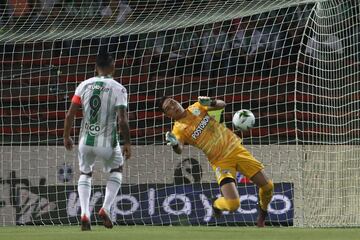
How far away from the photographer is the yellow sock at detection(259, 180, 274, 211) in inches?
454

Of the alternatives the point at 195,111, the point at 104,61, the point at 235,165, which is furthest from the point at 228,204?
the point at 104,61

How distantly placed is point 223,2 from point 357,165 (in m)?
3.84

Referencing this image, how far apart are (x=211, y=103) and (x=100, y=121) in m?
1.78

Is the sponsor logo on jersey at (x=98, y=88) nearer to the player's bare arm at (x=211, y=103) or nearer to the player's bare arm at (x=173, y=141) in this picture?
the player's bare arm at (x=173, y=141)

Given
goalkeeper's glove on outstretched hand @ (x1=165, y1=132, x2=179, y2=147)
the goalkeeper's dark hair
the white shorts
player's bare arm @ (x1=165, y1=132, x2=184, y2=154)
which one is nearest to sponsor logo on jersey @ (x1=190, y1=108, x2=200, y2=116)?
player's bare arm @ (x1=165, y1=132, x2=184, y2=154)

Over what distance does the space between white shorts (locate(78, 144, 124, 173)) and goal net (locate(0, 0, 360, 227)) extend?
4.07 metres

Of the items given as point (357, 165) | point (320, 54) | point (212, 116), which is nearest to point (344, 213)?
point (357, 165)

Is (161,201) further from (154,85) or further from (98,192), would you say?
(154,85)

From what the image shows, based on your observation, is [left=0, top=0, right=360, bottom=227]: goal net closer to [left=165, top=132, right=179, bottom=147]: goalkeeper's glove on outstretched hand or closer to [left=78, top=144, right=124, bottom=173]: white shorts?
[left=165, top=132, right=179, bottom=147]: goalkeeper's glove on outstretched hand

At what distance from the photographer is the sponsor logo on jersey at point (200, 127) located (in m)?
11.6

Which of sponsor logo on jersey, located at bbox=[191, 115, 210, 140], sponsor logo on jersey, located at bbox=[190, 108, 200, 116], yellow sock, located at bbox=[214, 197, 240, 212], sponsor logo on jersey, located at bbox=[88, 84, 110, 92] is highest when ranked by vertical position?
sponsor logo on jersey, located at bbox=[88, 84, 110, 92]

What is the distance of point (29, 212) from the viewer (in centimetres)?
1433

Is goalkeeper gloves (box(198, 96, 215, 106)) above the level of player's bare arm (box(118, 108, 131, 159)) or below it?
above

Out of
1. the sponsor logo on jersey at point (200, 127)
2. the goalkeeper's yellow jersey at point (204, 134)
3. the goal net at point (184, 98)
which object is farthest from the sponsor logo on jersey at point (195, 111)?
the goal net at point (184, 98)
